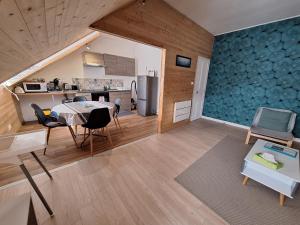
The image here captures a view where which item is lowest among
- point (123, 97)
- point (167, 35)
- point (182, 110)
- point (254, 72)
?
point (182, 110)

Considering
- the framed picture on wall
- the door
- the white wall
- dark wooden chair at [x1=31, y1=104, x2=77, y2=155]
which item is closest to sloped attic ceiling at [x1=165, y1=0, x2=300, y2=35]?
the framed picture on wall

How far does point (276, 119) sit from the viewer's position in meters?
3.06

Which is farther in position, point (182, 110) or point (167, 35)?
point (182, 110)

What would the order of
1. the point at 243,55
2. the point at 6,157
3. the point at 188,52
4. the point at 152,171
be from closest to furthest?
Answer: the point at 6,157
the point at 152,171
the point at 188,52
the point at 243,55

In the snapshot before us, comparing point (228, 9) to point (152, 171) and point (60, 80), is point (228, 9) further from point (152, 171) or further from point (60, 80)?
point (60, 80)

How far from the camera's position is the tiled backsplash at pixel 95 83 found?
452 cm

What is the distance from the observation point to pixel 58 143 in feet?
8.67

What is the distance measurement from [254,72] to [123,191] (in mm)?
4422

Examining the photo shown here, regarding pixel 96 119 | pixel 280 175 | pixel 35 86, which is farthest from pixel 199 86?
pixel 35 86

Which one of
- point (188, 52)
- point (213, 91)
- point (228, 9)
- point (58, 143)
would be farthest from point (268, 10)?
point (58, 143)

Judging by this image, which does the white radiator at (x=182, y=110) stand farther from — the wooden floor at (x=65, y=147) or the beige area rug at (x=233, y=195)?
the beige area rug at (x=233, y=195)

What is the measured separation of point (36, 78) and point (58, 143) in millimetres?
2469

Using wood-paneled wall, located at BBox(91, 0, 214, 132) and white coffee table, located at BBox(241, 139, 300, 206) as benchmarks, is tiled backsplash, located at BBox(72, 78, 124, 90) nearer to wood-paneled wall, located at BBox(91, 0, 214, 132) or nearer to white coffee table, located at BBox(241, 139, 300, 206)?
wood-paneled wall, located at BBox(91, 0, 214, 132)

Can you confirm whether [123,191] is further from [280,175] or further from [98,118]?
[280,175]
